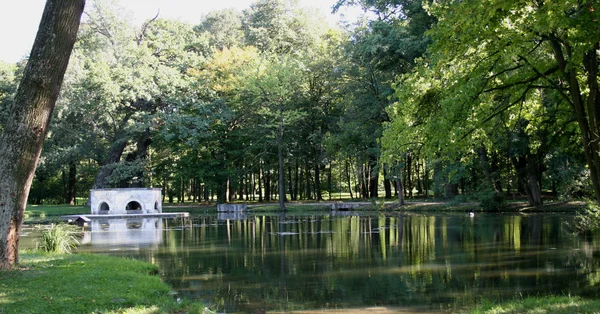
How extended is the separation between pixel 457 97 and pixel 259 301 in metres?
5.25

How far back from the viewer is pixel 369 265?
13047mm

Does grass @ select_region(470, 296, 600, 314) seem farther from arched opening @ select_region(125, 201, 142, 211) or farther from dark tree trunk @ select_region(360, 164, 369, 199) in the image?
dark tree trunk @ select_region(360, 164, 369, 199)

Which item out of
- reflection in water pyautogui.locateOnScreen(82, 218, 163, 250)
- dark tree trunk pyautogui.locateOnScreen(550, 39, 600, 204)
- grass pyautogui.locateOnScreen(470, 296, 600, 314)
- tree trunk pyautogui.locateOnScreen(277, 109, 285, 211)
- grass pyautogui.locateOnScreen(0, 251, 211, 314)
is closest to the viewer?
grass pyautogui.locateOnScreen(470, 296, 600, 314)

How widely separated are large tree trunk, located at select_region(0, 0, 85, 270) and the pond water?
3.54 meters

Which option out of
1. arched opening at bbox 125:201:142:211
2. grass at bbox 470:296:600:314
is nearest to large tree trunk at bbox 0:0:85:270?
grass at bbox 470:296:600:314

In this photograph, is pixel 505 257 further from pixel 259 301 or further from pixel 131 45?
pixel 131 45

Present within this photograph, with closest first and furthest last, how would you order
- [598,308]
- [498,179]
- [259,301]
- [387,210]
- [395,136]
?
[598,308] < [259,301] < [395,136] < [498,179] < [387,210]

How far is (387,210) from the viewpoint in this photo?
36.0m

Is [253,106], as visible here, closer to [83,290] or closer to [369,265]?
[369,265]

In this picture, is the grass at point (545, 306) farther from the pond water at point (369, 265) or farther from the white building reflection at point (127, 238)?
the white building reflection at point (127, 238)

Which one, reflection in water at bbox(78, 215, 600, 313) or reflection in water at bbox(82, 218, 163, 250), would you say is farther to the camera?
reflection in water at bbox(82, 218, 163, 250)

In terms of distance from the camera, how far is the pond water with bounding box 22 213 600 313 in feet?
31.2

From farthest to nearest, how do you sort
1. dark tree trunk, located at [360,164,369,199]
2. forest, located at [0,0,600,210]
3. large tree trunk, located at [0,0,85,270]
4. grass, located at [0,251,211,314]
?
dark tree trunk, located at [360,164,369,199] < forest, located at [0,0,600,210] < large tree trunk, located at [0,0,85,270] < grass, located at [0,251,211,314]

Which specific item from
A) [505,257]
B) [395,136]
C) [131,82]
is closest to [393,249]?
[505,257]
